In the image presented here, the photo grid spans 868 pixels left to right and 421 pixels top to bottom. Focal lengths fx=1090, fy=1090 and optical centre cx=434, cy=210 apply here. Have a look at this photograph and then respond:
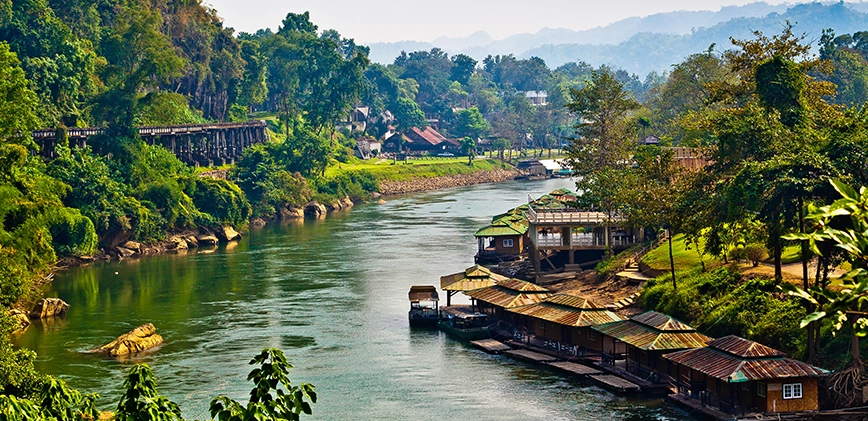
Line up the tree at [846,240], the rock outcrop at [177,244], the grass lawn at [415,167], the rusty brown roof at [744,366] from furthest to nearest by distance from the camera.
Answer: the grass lawn at [415,167] < the rock outcrop at [177,244] < the rusty brown roof at [744,366] < the tree at [846,240]

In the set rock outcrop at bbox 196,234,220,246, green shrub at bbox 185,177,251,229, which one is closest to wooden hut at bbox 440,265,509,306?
rock outcrop at bbox 196,234,220,246

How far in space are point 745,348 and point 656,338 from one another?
187 inches

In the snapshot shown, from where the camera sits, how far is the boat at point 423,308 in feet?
176

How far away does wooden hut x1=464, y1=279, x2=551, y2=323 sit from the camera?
51.2 m

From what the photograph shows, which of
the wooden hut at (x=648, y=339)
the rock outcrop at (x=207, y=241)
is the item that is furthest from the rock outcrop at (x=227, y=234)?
the wooden hut at (x=648, y=339)

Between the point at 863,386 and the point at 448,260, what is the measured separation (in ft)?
135

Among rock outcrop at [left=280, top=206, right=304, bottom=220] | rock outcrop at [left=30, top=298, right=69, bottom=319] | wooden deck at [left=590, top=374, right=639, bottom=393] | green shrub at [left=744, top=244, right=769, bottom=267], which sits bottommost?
wooden deck at [left=590, top=374, right=639, bottom=393]

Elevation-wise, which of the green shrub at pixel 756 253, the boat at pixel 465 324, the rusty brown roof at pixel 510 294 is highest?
the green shrub at pixel 756 253

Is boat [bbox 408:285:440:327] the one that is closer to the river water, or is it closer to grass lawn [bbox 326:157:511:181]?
the river water

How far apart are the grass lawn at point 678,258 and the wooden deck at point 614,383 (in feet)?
36.8

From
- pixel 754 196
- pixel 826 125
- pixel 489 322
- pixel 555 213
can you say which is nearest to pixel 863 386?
pixel 754 196

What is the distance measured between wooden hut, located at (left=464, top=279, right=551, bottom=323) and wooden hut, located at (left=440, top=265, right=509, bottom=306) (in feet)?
2.46

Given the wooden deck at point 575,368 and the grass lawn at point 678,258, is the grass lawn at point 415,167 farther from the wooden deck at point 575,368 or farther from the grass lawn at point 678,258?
the wooden deck at point 575,368

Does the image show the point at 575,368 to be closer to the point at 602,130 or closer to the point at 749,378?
the point at 749,378
